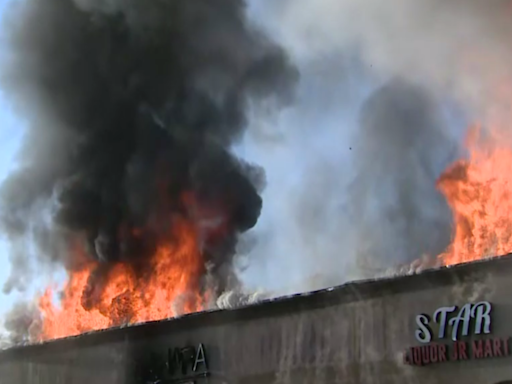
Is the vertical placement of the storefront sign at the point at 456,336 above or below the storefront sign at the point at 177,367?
below

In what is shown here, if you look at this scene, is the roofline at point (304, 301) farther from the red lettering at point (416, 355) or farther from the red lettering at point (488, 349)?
the red lettering at point (488, 349)

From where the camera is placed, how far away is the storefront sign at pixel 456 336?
11.0 metres

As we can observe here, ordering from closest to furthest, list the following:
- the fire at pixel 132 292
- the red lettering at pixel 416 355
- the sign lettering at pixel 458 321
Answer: the sign lettering at pixel 458 321
the red lettering at pixel 416 355
the fire at pixel 132 292

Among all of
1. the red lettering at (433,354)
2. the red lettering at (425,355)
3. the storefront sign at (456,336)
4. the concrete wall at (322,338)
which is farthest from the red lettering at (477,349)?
the red lettering at (425,355)

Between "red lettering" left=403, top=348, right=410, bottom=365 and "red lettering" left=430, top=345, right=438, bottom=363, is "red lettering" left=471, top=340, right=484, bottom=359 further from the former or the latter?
"red lettering" left=403, top=348, right=410, bottom=365

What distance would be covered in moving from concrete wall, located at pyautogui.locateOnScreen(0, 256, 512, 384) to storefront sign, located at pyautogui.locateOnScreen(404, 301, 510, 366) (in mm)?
93

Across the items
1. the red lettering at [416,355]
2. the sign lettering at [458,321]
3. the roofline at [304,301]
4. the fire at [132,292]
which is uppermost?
the fire at [132,292]

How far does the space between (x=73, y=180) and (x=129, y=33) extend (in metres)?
5.46

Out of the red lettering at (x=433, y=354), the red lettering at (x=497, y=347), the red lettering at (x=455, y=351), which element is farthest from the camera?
the red lettering at (x=433, y=354)

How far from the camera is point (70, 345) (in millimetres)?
18281

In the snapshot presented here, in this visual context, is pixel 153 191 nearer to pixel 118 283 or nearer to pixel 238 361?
pixel 118 283

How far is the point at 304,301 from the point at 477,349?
146 inches

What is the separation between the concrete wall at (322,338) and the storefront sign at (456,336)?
0.09m

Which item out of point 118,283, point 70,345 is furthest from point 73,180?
point 70,345
